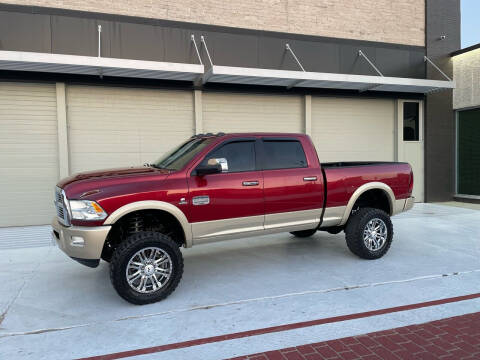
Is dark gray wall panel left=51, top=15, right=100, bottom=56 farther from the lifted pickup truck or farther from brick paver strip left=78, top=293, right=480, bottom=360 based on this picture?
brick paver strip left=78, top=293, right=480, bottom=360

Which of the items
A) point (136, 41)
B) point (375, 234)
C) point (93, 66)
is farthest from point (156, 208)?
point (136, 41)

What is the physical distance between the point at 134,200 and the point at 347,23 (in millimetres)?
10523

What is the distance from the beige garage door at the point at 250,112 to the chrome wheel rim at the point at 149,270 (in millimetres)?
6865

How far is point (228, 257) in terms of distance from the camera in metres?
6.54

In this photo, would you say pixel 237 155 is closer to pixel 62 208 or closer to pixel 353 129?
pixel 62 208

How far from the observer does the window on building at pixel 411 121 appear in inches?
516

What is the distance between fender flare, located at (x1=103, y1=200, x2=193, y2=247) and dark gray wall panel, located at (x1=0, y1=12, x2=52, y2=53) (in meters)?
6.98

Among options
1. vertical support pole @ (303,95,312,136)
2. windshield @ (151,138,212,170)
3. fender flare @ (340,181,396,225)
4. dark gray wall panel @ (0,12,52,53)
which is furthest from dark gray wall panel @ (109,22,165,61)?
fender flare @ (340,181,396,225)

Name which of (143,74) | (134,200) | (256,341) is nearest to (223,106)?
(143,74)

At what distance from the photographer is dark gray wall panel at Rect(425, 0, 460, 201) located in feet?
42.9

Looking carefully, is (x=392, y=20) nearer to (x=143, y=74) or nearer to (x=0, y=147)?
(x=143, y=74)

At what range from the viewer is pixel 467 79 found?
13039mm

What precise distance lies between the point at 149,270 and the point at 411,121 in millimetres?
11713

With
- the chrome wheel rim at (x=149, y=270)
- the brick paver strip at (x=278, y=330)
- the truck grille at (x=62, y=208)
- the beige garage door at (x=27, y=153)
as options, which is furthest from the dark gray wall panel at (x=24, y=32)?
the brick paver strip at (x=278, y=330)
